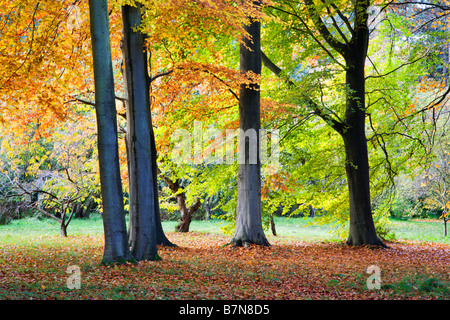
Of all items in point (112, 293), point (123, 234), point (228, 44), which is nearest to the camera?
point (112, 293)

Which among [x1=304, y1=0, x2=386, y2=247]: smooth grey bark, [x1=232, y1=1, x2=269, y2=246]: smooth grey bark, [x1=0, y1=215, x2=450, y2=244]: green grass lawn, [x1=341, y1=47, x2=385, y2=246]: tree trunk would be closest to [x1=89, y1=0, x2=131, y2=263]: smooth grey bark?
[x1=232, y1=1, x2=269, y2=246]: smooth grey bark

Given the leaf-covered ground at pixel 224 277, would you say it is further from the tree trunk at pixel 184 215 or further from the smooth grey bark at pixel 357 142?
the tree trunk at pixel 184 215

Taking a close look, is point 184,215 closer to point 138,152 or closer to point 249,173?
point 249,173

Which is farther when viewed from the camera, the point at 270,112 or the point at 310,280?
the point at 270,112

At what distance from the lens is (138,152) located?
8.16 meters

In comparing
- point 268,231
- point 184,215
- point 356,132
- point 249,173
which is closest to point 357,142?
point 356,132

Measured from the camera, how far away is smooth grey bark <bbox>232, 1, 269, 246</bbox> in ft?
35.8

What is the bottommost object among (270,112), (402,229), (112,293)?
(402,229)

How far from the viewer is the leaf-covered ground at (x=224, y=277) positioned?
532 centimetres

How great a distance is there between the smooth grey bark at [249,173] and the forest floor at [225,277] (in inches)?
40.4

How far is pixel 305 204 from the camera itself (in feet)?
43.2

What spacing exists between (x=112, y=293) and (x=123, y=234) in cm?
207
